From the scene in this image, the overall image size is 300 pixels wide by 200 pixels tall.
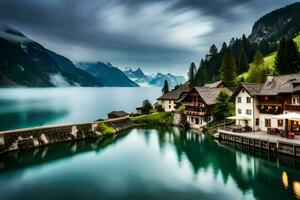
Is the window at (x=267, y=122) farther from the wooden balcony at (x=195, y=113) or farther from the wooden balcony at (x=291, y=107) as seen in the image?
the wooden balcony at (x=195, y=113)

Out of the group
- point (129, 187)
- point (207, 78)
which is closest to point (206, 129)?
point (129, 187)

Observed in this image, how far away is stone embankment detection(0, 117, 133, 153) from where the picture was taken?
46938 mm

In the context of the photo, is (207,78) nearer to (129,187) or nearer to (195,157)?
(195,157)

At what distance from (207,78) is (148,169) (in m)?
106

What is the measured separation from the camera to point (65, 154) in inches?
1847

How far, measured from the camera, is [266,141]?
141 feet

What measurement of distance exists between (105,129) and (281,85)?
37.9 meters

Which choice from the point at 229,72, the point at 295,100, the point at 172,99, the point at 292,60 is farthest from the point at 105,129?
the point at 292,60

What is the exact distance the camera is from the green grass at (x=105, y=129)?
64125 millimetres

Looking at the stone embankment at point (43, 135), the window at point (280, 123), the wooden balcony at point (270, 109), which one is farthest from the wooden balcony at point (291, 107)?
the stone embankment at point (43, 135)

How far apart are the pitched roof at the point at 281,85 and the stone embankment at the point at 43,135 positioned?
35.7 metres

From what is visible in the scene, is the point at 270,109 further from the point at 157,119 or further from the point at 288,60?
the point at 288,60

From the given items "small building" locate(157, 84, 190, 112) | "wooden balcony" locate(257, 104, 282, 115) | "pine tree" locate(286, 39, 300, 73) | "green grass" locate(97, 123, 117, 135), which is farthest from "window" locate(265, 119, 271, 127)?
"small building" locate(157, 84, 190, 112)

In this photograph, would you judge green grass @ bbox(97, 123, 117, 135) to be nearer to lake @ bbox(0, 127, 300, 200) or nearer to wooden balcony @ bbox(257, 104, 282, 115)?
lake @ bbox(0, 127, 300, 200)
